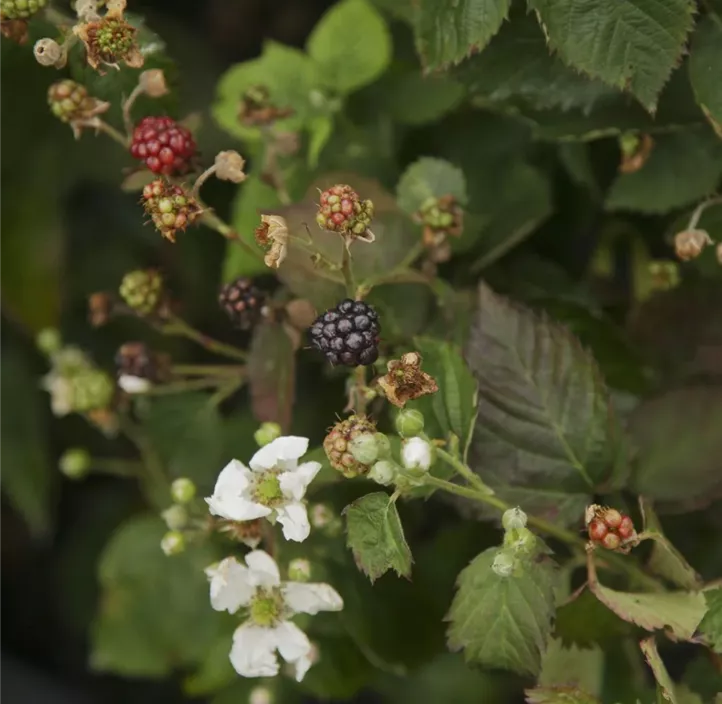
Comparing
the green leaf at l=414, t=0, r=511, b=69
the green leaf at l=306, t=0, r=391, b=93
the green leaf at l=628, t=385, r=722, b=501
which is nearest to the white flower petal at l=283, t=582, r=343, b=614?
the green leaf at l=628, t=385, r=722, b=501

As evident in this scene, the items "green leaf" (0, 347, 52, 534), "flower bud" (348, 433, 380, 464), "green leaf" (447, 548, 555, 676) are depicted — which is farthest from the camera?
"green leaf" (0, 347, 52, 534)

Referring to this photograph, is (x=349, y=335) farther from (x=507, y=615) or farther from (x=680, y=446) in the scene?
(x=680, y=446)

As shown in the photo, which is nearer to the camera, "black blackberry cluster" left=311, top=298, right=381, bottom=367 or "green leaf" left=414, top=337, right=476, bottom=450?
"black blackberry cluster" left=311, top=298, right=381, bottom=367

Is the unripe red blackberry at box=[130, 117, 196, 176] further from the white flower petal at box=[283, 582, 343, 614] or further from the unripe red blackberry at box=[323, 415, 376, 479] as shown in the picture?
the white flower petal at box=[283, 582, 343, 614]

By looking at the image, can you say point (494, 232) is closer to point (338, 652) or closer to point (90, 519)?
point (338, 652)

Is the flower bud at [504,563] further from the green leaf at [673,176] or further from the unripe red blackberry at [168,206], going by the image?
the green leaf at [673,176]

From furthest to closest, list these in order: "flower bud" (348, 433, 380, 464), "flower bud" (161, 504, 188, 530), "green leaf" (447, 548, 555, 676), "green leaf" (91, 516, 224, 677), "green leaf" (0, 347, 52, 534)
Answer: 1. "green leaf" (0, 347, 52, 534)
2. "green leaf" (91, 516, 224, 677)
3. "flower bud" (161, 504, 188, 530)
4. "green leaf" (447, 548, 555, 676)
5. "flower bud" (348, 433, 380, 464)

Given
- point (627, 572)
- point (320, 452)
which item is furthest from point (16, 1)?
point (627, 572)

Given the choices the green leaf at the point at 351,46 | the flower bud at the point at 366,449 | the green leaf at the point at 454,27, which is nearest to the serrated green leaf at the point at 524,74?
the green leaf at the point at 454,27
